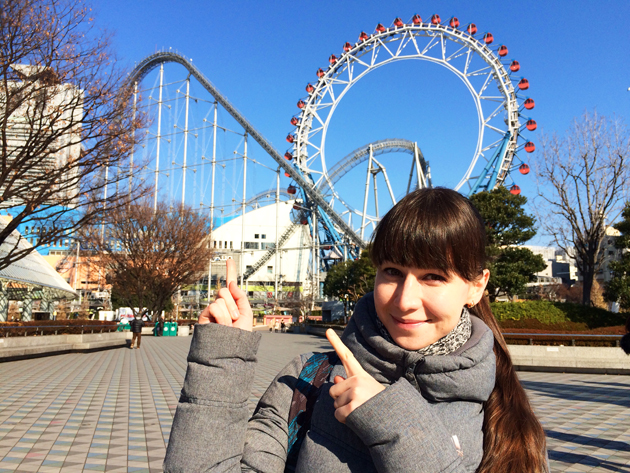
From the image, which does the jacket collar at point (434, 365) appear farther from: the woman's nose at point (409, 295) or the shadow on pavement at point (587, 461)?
the shadow on pavement at point (587, 461)

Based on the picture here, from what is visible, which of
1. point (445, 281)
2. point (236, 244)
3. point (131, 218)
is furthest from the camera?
point (236, 244)

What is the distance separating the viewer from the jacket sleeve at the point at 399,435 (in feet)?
3.56

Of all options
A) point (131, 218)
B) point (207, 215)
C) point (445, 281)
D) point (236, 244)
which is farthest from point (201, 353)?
point (236, 244)

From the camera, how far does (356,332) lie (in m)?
1.38

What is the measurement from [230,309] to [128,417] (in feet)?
22.8

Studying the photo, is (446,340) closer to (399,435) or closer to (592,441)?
(399,435)

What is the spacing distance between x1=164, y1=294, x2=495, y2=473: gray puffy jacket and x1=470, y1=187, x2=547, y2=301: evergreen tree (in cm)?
2162

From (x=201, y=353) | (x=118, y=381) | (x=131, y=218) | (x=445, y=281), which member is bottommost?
(x=118, y=381)

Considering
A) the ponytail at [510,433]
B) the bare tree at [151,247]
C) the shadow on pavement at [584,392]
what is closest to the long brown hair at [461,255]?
the ponytail at [510,433]

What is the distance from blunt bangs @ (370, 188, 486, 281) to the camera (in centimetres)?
130

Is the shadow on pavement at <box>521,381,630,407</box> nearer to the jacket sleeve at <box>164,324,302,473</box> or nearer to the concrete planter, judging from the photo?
the jacket sleeve at <box>164,324,302,473</box>

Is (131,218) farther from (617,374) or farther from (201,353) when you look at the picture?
(201,353)

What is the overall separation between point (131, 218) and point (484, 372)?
96.6ft

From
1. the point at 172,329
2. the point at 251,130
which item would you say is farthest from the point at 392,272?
the point at 251,130
